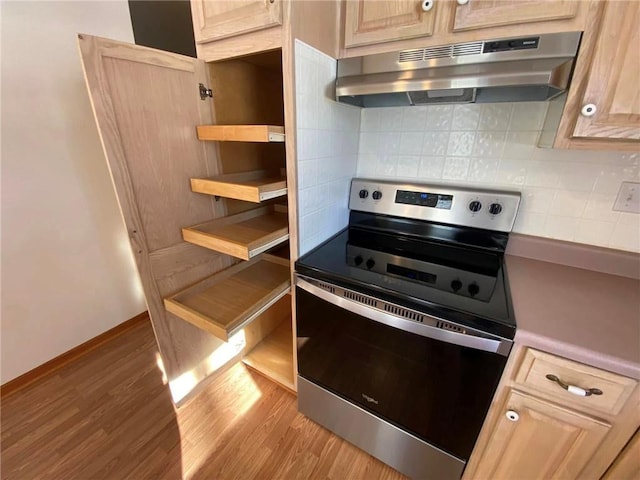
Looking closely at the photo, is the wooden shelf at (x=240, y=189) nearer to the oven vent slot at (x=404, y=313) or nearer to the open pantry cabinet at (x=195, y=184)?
the open pantry cabinet at (x=195, y=184)

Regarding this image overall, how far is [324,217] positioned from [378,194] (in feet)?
1.08

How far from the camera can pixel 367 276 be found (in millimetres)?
1002

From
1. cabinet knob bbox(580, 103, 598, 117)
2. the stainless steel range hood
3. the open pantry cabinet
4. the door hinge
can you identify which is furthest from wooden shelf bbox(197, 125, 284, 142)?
cabinet knob bbox(580, 103, 598, 117)

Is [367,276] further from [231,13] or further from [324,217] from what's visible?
[231,13]

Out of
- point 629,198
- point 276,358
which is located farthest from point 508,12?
point 276,358

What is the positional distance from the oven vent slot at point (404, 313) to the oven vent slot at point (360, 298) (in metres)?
0.04

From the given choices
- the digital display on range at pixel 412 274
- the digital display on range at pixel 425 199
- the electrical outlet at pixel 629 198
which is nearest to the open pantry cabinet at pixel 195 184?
the digital display on range at pixel 412 274

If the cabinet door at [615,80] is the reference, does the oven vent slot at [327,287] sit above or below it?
below

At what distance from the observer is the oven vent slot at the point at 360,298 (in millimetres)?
951

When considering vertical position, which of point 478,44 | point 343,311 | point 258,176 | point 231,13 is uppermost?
point 231,13

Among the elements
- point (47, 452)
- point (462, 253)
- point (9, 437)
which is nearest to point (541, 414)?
point (462, 253)

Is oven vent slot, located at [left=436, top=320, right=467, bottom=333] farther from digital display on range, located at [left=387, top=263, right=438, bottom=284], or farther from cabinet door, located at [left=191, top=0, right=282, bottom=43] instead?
cabinet door, located at [left=191, top=0, right=282, bottom=43]

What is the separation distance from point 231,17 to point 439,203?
1.11m

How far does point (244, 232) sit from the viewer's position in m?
1.25
